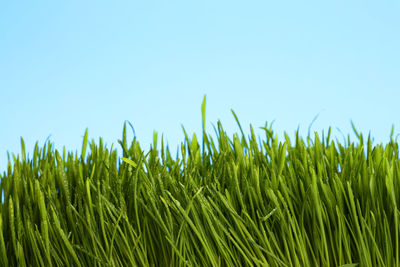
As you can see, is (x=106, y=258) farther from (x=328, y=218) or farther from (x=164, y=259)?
(x=328, y=218)

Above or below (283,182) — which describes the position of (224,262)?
below

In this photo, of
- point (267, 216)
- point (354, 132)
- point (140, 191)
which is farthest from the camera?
point (354, 132)

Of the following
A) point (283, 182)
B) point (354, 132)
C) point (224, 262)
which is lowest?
point (224, 262)

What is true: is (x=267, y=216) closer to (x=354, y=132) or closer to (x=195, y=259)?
(x=195, y=259)

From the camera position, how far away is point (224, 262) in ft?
3.63

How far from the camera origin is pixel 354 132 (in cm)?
154

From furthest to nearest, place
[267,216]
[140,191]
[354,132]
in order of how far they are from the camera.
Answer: [354,132]
[140,191]
[267,216]

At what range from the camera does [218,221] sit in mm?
1044

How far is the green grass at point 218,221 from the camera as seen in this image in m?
1.05

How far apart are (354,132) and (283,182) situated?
54 centimetres

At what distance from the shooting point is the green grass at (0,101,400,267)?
1046 mm

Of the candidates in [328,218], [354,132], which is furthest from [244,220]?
[354,132]

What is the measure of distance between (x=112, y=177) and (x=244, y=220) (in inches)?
14.5

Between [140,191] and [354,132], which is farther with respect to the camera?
[354,132]
